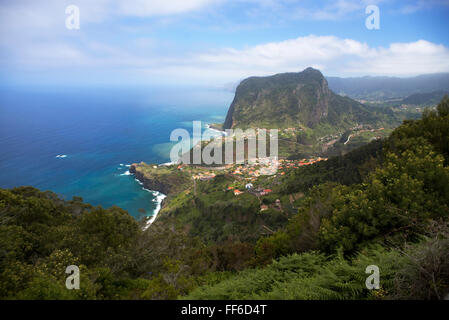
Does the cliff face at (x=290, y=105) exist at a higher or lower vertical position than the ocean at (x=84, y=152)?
higher

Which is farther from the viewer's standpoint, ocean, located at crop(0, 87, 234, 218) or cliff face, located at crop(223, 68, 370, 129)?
cliff face, located at crop(223, 68, 370, 129)

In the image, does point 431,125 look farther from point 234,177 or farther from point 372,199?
point 234,177

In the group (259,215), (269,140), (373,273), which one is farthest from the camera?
(269,140)

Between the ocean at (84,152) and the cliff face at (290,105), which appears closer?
the ocean at (84,152)

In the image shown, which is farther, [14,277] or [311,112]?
[311,112]

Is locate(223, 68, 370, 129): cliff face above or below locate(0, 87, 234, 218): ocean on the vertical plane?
above
